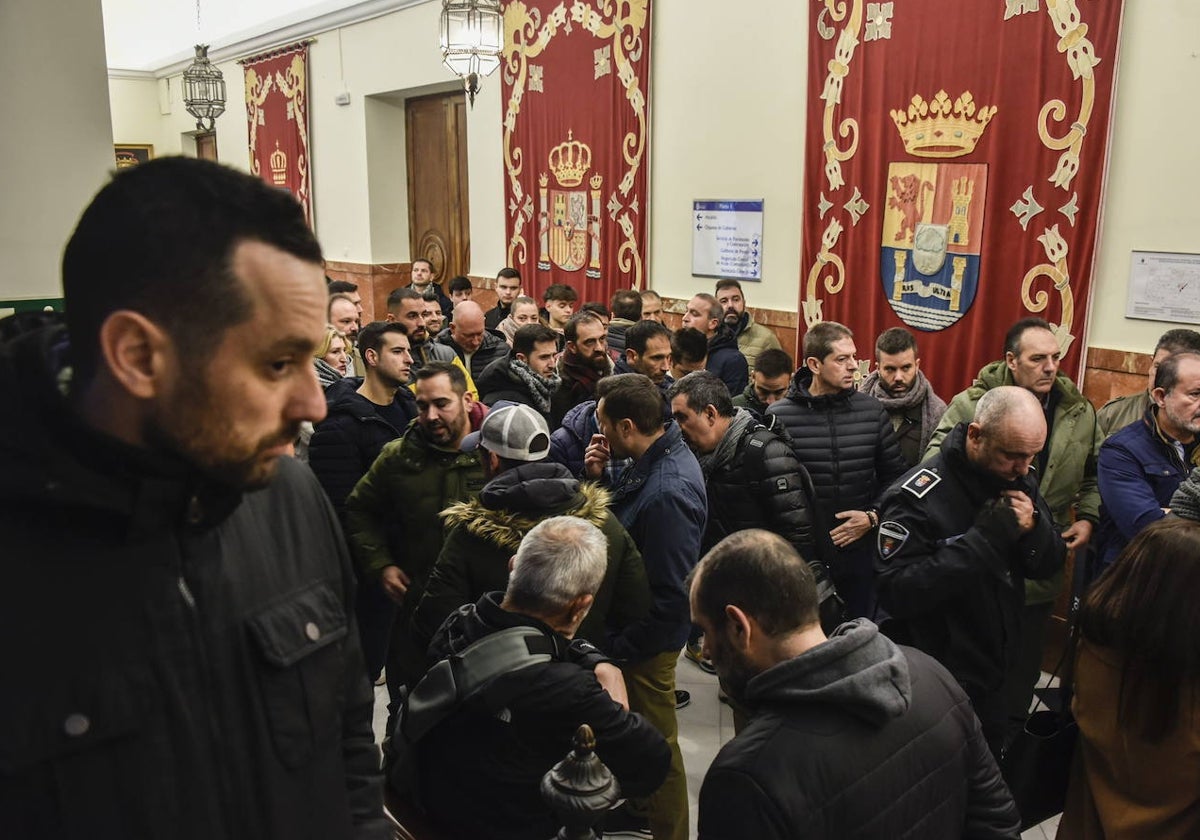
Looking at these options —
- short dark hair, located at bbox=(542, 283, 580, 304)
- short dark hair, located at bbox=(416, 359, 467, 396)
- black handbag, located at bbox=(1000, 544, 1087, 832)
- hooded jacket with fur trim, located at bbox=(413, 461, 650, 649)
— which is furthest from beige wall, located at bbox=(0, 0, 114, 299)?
short dark hair, located at bbox=(542, 283, 580, 304)

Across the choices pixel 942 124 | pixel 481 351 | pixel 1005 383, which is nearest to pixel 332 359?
pixel 481 351

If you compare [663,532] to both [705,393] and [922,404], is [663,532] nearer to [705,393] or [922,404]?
[705,393]

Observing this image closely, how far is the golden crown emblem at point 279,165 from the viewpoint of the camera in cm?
1224

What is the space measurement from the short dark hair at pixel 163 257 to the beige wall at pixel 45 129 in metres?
2.56

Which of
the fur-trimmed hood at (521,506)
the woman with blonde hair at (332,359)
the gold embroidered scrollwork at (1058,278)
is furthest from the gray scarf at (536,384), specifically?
the gold embroidered scrollwork at (1058,278)

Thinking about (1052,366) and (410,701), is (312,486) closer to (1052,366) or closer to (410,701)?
(410,701)

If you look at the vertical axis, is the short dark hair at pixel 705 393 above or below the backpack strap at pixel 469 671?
above

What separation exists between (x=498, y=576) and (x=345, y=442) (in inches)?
56.5

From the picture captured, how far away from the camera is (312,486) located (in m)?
1.29

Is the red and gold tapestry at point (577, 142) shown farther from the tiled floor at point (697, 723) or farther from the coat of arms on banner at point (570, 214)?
the tiled floor at point (697, 723)

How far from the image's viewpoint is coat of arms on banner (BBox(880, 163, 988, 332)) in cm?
521

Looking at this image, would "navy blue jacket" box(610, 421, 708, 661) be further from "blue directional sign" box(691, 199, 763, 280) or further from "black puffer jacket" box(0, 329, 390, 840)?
"blue directional sign" box(691, 199, 763, 280)

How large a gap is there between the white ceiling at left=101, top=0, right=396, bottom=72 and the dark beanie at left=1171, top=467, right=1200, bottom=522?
1166 centimetres

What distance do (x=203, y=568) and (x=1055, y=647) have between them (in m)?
4.51
